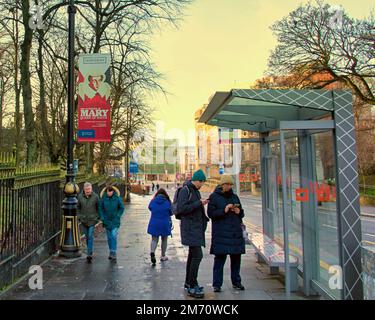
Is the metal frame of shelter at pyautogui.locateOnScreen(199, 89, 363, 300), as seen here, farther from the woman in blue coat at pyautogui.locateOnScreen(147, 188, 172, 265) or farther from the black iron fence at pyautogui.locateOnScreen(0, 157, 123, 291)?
the black iron fence at pyautogui.locateOnScreen(0, 157, 123, 291)

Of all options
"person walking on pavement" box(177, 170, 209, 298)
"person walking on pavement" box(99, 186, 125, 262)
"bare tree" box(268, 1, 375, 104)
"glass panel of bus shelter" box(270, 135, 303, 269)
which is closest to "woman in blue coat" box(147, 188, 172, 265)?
"person walking on pavement" box(99, 186, 125, 262)

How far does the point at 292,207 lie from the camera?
6.58 metres

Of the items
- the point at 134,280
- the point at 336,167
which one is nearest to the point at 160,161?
the point at 134,280

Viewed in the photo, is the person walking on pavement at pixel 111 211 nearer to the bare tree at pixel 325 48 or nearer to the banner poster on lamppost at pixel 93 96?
the banner poster on lamppost at pixel 93 96

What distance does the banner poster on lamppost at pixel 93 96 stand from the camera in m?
10.1

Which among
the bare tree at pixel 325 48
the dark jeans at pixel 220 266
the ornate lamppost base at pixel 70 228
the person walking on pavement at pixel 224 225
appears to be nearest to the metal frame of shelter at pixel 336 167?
the person walking on pavement at pixel 224 225

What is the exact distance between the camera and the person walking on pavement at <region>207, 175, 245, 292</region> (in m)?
5.96

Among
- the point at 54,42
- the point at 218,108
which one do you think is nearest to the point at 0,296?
the point at 218,108

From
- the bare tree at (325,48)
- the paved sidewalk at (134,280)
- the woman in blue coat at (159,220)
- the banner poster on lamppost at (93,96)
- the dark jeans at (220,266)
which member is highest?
the bare tree at (325,48)

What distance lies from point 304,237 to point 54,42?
62.5 feet

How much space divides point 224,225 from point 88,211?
377cm

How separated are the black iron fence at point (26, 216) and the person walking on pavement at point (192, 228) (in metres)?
2.74

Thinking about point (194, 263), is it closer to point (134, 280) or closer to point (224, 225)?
point (224, 225)

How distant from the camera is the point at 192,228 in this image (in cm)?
585
